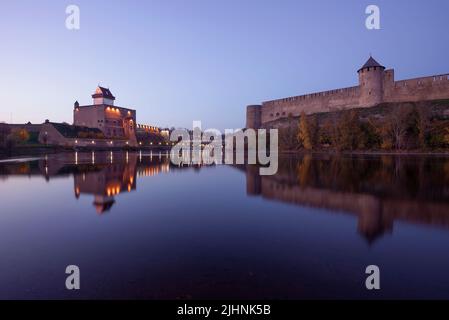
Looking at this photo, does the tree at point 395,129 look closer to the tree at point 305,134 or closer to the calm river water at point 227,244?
the tree at point 305,134

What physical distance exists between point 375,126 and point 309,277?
37.6m

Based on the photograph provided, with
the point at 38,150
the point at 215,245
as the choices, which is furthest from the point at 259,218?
the point at 38,150

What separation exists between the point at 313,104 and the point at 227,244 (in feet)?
192

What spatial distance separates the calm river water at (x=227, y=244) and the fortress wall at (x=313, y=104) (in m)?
46.7

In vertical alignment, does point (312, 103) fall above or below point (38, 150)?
above

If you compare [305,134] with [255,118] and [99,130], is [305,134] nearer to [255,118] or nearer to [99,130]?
[255,118]

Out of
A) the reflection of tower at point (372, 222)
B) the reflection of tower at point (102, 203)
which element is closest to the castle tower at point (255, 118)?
the reflection of tower at point (102, 203)

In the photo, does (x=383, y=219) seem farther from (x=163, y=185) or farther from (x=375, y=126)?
(x=375, y=126)

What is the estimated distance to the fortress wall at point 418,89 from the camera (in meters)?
42.0

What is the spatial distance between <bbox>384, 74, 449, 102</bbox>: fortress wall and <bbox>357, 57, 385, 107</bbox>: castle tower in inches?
47.3

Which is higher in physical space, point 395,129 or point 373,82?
→ point 373,82

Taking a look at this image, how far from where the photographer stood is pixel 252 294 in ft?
11.3

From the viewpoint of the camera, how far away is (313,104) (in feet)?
194

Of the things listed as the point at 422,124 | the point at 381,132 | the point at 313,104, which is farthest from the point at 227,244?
the point at 313,104
